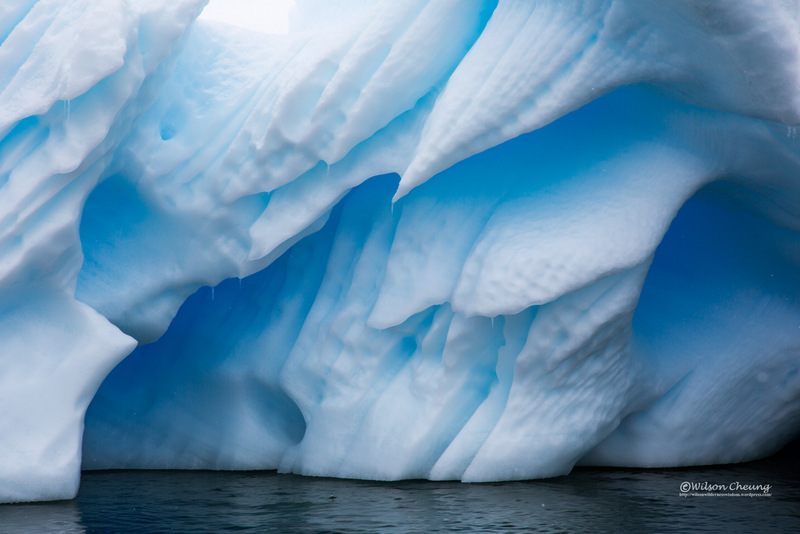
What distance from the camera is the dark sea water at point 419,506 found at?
3668mm

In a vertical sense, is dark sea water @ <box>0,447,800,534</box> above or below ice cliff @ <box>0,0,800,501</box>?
below

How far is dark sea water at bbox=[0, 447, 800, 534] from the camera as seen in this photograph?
12.0 feet

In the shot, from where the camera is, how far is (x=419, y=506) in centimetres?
416

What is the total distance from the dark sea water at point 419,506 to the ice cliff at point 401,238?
11.7 inches

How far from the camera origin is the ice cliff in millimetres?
4582

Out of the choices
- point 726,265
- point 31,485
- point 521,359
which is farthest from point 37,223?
point 726,265

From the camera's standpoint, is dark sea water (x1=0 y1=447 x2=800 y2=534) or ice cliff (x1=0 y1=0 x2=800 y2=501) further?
ice cliff (x1=0 y1=0 x2=800 y2=501)

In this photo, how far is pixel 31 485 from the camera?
14.6ft

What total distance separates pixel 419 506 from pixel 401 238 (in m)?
1.83

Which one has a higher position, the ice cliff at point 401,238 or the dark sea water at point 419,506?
the ice cliff at point 401,238

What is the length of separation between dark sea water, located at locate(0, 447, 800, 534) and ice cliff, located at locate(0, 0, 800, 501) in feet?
0.97

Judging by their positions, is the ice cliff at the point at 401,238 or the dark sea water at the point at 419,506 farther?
the ice cliff at the point at 401,238

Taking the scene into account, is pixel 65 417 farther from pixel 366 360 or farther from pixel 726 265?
pixel 726 265

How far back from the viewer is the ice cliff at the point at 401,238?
4582 mm
